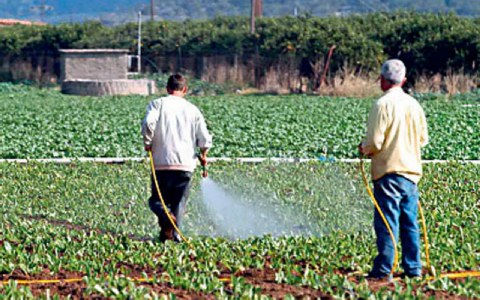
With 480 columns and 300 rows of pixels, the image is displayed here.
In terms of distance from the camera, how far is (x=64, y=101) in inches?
1352

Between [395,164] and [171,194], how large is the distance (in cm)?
269

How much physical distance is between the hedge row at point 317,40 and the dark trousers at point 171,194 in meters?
34.9

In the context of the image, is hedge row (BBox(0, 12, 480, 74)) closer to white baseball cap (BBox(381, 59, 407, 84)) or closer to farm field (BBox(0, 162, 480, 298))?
farm field (BBox(0, 162, 480, 298))

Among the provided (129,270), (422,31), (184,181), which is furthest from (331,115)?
(422,31)

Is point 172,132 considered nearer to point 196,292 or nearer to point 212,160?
point 196,292

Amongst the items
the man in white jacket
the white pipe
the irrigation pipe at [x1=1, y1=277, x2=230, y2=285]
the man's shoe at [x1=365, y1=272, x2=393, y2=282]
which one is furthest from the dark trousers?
the white pipe

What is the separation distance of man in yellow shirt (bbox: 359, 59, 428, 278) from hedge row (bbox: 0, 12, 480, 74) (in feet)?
119

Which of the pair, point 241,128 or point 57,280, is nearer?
point 57,280

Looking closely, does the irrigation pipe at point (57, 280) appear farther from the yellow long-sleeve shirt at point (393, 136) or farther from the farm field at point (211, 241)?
the yellow long-sleeve shirt at point (393, 136)

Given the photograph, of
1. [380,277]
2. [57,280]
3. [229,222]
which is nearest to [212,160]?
[229,222]

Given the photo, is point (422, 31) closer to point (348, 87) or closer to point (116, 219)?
point (348, 87)

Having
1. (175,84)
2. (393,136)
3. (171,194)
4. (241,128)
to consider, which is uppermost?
(175,84)

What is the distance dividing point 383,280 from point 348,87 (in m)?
32.0

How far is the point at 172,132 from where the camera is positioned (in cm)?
1027
